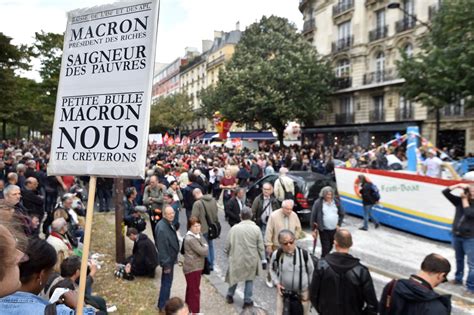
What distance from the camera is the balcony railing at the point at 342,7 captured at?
3419 centimetres

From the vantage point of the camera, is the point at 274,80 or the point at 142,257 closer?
the point at 142,257

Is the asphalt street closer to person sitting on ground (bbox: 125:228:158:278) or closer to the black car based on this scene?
the black car

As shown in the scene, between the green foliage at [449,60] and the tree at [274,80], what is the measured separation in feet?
35.3

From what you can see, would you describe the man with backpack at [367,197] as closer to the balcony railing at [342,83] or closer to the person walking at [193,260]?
the person walking at [193,260]

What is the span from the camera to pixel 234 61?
35.1m

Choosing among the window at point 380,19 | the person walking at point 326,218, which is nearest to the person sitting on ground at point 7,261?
the person walking at point 326,218

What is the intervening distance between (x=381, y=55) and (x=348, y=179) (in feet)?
76.1

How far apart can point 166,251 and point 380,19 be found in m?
31.9

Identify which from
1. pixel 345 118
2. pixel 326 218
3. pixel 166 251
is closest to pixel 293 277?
pixel 166 251

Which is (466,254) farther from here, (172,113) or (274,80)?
(172,113)

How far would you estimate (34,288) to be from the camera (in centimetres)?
241

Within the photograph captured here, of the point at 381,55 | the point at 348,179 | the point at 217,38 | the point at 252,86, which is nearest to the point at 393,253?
the point at 348,179

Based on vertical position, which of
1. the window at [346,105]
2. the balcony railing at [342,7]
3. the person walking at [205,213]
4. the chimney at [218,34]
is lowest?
the person walking at [205,213]

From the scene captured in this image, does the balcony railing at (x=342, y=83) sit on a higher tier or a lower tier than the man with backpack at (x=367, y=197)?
higher
